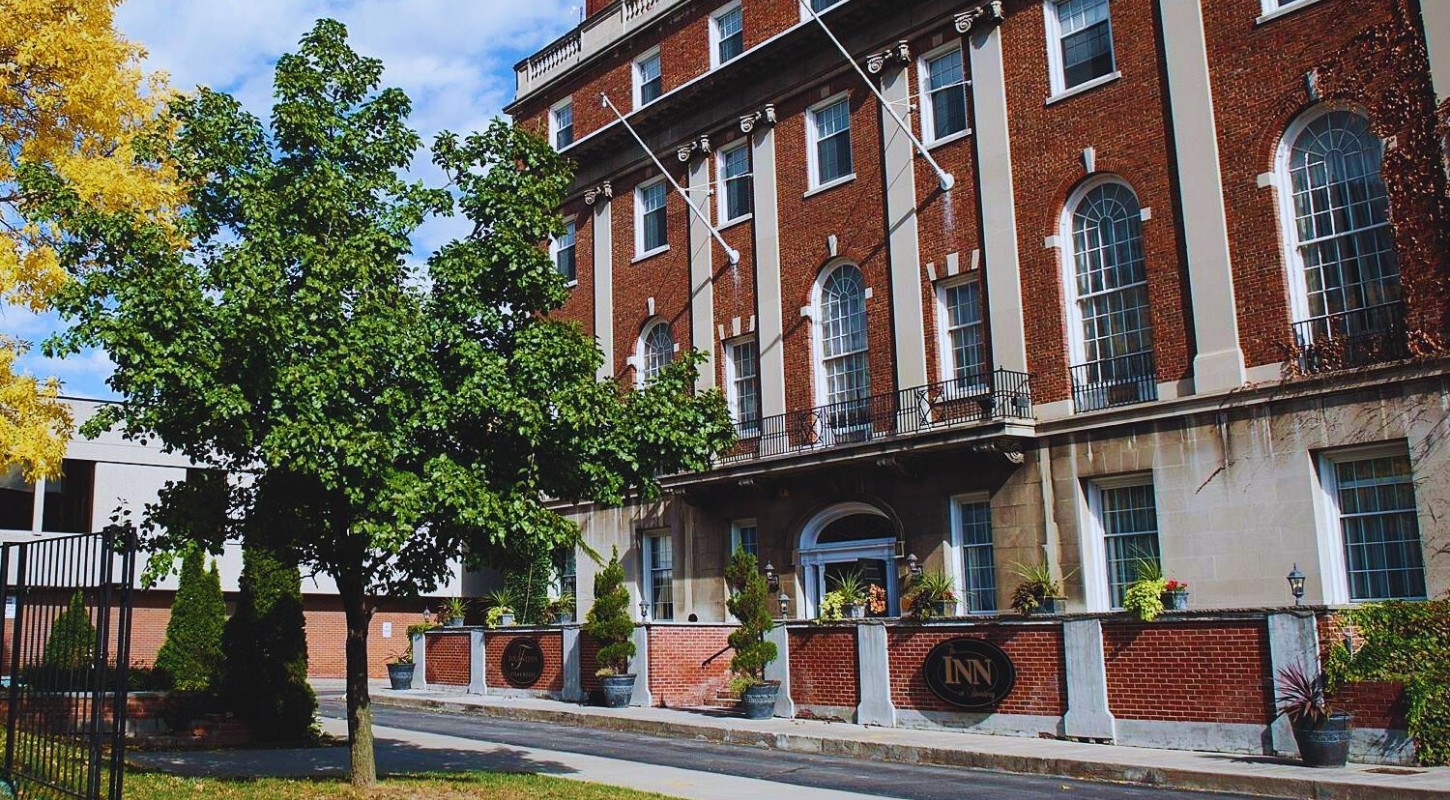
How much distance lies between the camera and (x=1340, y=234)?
21.0m

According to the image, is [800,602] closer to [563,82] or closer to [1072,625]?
[1072,625]

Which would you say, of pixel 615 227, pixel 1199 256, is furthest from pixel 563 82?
pixel 1199 256

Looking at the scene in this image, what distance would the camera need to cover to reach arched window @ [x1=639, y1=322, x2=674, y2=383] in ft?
112

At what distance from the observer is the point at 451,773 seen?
15383 millimetres

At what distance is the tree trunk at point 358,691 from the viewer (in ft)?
44.4

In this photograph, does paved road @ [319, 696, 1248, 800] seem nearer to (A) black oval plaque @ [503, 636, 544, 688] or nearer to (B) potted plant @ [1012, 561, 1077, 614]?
(A) black oval plaque @ [503, 636, 544, 688]

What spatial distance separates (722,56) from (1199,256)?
15.1 metres

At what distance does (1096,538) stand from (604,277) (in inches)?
672

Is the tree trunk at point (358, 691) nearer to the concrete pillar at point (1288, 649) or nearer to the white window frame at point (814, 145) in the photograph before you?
the concrete pillar at point (1288, 649)

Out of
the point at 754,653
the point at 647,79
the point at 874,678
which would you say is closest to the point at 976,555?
the point at 874,678

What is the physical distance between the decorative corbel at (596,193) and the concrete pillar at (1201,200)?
16.8m

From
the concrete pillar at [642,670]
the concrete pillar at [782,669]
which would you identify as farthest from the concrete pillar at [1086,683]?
the concrete pillar at [642,670]

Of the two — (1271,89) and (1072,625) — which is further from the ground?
(1271,89)

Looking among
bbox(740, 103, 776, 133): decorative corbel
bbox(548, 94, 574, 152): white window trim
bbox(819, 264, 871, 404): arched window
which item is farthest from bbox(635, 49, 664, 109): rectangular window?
bbox(819, 264, 871, 404): arched window
